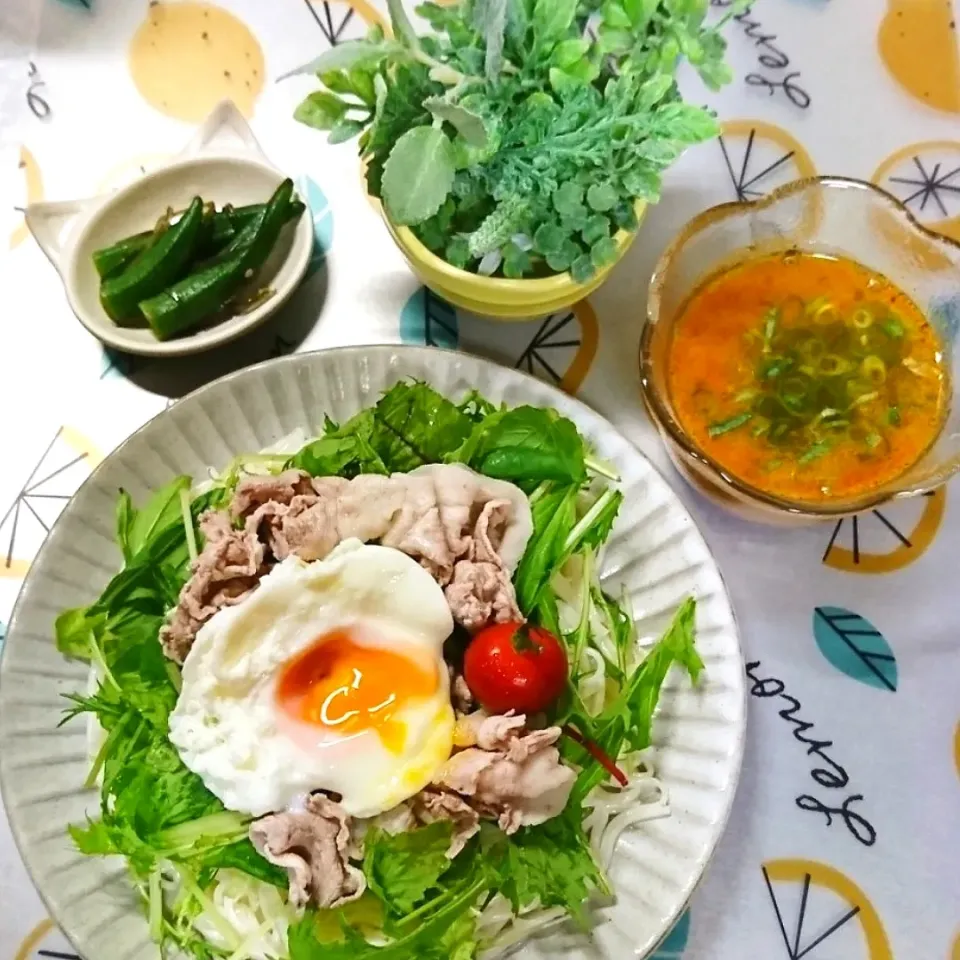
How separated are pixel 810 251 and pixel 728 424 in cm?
40

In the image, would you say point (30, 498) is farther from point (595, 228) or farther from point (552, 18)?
point (552, 18)

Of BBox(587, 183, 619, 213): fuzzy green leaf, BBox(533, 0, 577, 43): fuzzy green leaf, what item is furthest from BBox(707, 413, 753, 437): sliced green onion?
BBox(533, 0, 577, 43): fuzzy green leaf

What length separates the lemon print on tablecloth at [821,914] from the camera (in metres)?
1.61

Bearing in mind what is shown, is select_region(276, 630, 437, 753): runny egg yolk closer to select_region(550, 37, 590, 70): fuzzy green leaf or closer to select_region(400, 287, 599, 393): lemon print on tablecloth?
select_region(400, 287, 599, 393): lemon print on tablecloth

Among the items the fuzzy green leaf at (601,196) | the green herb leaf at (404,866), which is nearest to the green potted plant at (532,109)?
the fuzzy green leaf at (601,196)

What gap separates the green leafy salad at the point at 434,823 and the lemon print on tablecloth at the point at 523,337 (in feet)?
0.69

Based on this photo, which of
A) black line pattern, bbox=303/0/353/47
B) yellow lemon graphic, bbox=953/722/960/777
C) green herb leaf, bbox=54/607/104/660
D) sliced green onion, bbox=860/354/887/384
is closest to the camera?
green herb leaf, bbox=54/607/104/660

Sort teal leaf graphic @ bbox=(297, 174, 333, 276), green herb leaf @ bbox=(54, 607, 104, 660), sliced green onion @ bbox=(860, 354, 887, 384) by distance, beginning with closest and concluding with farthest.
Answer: green herb leaf @ bbox=(54, 607, 104, 660), sliced green onion @ bbox=(860, 354, 887, 384), teal leaf graphic @ bbox=(297, 174, 333, 276)

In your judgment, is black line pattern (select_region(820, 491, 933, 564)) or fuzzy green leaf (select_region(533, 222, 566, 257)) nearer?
fuzzy green leaf (select_region(533, 222, 566, 257))

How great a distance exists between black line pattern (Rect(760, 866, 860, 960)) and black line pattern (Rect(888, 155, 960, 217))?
4.33 feet

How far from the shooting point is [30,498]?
180 centimetres

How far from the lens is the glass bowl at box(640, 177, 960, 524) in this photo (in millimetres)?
1729

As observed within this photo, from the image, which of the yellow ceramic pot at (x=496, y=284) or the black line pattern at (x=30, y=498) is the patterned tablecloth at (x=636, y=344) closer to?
the black line pattern at (x=30, y=498)

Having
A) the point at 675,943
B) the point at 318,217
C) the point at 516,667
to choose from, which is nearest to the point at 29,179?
the point at 318,217
